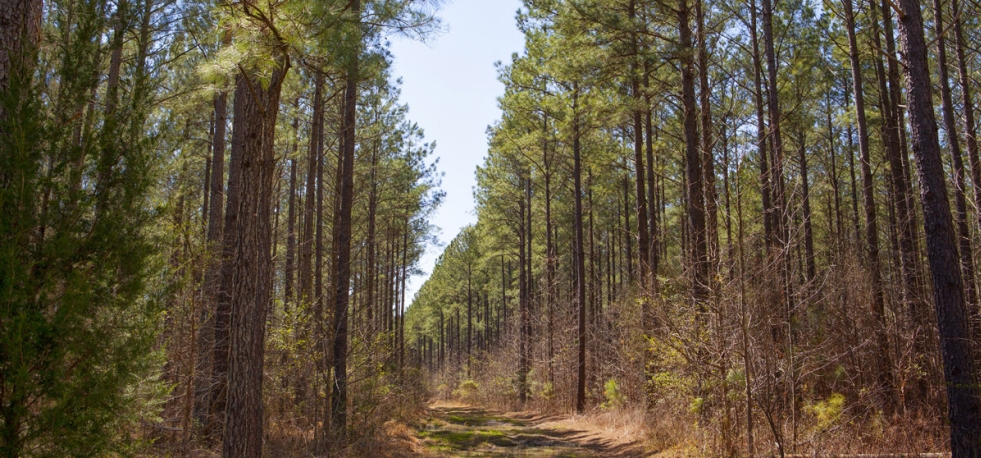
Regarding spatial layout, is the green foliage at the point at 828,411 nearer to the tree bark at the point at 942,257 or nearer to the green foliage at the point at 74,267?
the tree bark at the point at 942,257

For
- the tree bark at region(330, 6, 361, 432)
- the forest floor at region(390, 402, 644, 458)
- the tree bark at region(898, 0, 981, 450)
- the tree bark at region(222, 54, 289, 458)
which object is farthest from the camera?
the forest floor at region(390, 402, 644, 458)

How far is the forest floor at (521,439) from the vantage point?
35.3 feet

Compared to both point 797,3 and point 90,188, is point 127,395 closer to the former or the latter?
point 90,188

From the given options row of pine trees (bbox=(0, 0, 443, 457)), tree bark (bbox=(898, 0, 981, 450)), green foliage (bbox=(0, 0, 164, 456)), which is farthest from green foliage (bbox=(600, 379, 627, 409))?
green foliage (bbox=(0, 0, 164, 456))

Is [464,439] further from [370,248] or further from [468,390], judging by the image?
[468,390]

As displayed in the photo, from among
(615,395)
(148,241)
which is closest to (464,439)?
(615,395)

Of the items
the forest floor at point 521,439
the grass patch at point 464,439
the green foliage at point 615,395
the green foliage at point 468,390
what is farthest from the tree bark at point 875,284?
the green foliage at point 468,390

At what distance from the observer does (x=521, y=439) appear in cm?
1327

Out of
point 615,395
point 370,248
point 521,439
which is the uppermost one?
point 370,248

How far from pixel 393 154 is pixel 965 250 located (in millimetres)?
16392

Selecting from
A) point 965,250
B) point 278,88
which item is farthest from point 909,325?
point 278,88

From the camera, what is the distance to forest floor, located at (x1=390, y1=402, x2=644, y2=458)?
10.8 m

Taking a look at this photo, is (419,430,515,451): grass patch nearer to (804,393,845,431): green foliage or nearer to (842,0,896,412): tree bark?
(804,393,845,431): green foliage

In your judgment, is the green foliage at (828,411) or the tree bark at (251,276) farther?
the green foliage at (828,411)
